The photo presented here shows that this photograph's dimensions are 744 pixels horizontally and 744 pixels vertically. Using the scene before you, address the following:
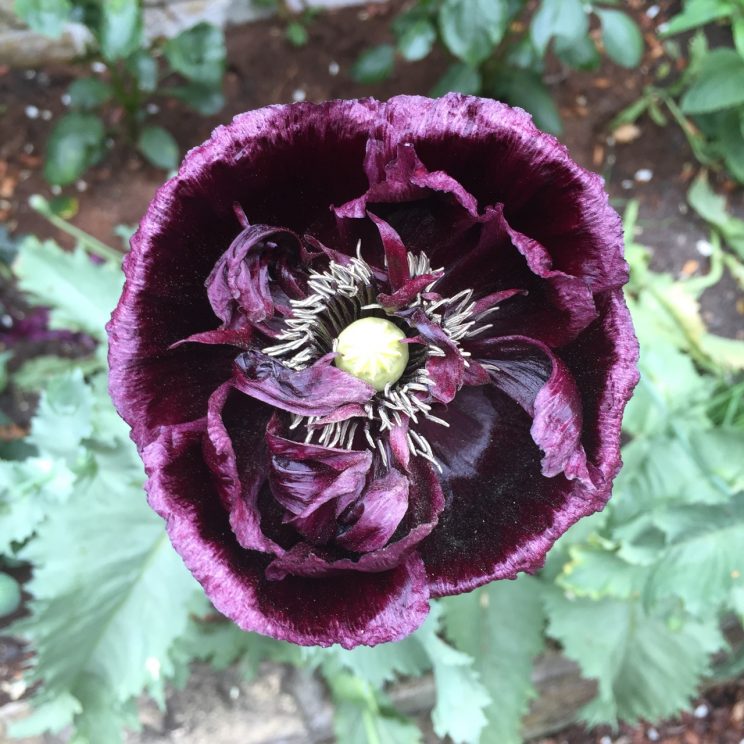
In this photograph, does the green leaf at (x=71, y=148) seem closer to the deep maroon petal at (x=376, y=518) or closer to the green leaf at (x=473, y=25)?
the green leaf at (x=473, y=25)

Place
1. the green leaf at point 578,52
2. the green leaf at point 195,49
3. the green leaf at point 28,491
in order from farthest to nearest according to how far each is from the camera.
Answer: the green leaf at point 195,49
the green leaf at point 578,52
the green leaf at point 28,491

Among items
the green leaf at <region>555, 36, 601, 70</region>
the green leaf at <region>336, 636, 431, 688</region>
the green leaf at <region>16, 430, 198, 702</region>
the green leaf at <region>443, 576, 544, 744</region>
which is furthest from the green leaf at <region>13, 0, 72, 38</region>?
the green leaf at <region>443, 576, 544, 744</region>

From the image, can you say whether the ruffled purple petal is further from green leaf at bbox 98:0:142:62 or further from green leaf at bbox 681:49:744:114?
green leaf at bbox 681:49:744:114

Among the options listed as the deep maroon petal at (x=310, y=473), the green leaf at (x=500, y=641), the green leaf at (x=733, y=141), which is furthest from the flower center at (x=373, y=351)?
the green leaf at (x=733, y=141)

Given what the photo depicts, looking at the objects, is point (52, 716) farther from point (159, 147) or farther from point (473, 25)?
point (473, 25)

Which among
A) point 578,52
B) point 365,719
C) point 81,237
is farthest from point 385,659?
point 578,52

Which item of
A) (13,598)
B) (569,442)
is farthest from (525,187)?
(13,598)

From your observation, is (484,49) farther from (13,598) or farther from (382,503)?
(13,598)
